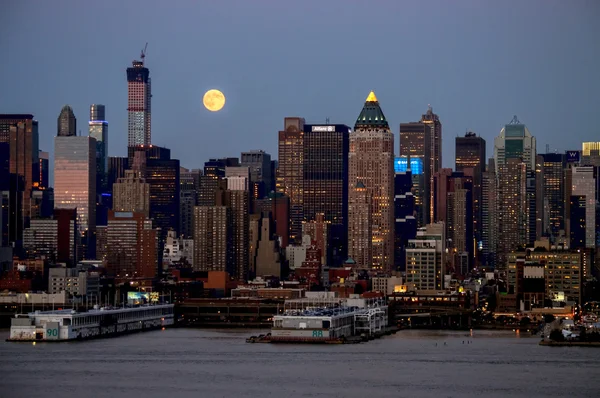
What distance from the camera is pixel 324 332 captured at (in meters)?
90.6

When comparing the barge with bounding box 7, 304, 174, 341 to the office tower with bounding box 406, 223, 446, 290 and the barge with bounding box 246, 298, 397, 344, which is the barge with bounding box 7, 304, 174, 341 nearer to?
the barge with bounding box 246, 298, 397, 344

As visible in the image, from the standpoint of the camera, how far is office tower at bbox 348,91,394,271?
602 ft

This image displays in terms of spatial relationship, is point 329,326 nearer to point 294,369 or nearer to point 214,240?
point 294,369

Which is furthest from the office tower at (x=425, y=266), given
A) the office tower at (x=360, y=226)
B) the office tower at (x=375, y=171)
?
the office tower at (x=375, y=171)

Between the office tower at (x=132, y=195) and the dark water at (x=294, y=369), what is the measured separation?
329 ft

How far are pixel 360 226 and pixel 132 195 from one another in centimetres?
2835

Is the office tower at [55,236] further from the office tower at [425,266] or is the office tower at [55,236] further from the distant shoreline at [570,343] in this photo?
the distant shoreline at [570,343]

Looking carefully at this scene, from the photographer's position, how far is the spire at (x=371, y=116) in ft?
626

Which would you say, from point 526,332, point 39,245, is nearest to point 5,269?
point 39,245

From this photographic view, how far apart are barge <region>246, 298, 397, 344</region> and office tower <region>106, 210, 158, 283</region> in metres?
59.9

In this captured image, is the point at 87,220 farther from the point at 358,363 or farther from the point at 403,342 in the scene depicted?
the point at 358,363

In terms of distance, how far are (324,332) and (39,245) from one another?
8840 centimetres

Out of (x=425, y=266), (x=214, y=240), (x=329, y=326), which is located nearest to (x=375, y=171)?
(x=214, y=240)

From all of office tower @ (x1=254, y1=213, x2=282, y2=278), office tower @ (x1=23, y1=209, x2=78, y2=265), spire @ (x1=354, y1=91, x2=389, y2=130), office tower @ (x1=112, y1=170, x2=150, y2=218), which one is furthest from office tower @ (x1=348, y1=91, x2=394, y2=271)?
office tower @ (x1=23, y1=209, x2=78, y2=265)
